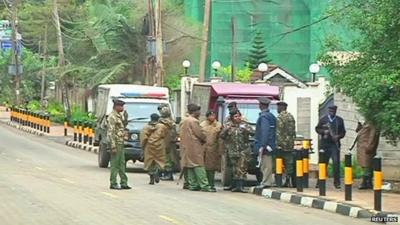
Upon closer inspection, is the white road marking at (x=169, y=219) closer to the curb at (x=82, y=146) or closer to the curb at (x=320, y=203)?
the curb at (x=320, y=203)

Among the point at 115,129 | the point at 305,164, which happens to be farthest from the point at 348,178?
the point at 115,129

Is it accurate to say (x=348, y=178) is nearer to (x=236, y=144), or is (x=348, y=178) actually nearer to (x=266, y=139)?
(x=266, y=139)

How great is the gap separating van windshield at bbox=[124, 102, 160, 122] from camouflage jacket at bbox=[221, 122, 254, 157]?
752cm

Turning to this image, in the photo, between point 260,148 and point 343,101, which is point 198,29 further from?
point 260,148

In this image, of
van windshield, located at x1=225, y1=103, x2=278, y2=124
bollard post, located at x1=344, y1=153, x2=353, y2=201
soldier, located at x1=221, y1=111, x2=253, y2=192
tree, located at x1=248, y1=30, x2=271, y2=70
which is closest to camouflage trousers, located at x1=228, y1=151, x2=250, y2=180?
soldier, located at x1=221, y1=111, x2=253, y2=192

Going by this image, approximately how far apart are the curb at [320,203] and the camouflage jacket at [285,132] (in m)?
1.10

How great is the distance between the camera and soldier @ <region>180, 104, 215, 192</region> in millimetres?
19875

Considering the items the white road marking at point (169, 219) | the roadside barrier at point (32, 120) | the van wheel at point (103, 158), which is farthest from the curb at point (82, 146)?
the white road marking at point (169, 219)

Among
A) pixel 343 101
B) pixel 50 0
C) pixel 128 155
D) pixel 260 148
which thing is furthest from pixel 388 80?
pixel 50 0

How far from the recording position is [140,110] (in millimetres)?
27281

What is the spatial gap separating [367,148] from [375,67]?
212 cm

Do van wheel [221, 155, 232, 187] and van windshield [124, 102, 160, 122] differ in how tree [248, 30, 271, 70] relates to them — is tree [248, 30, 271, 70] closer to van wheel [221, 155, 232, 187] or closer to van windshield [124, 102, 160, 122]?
van windshield [124, 102, 160, 122]

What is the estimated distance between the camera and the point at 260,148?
64.4ft

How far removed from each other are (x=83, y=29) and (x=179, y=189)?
42.4m
